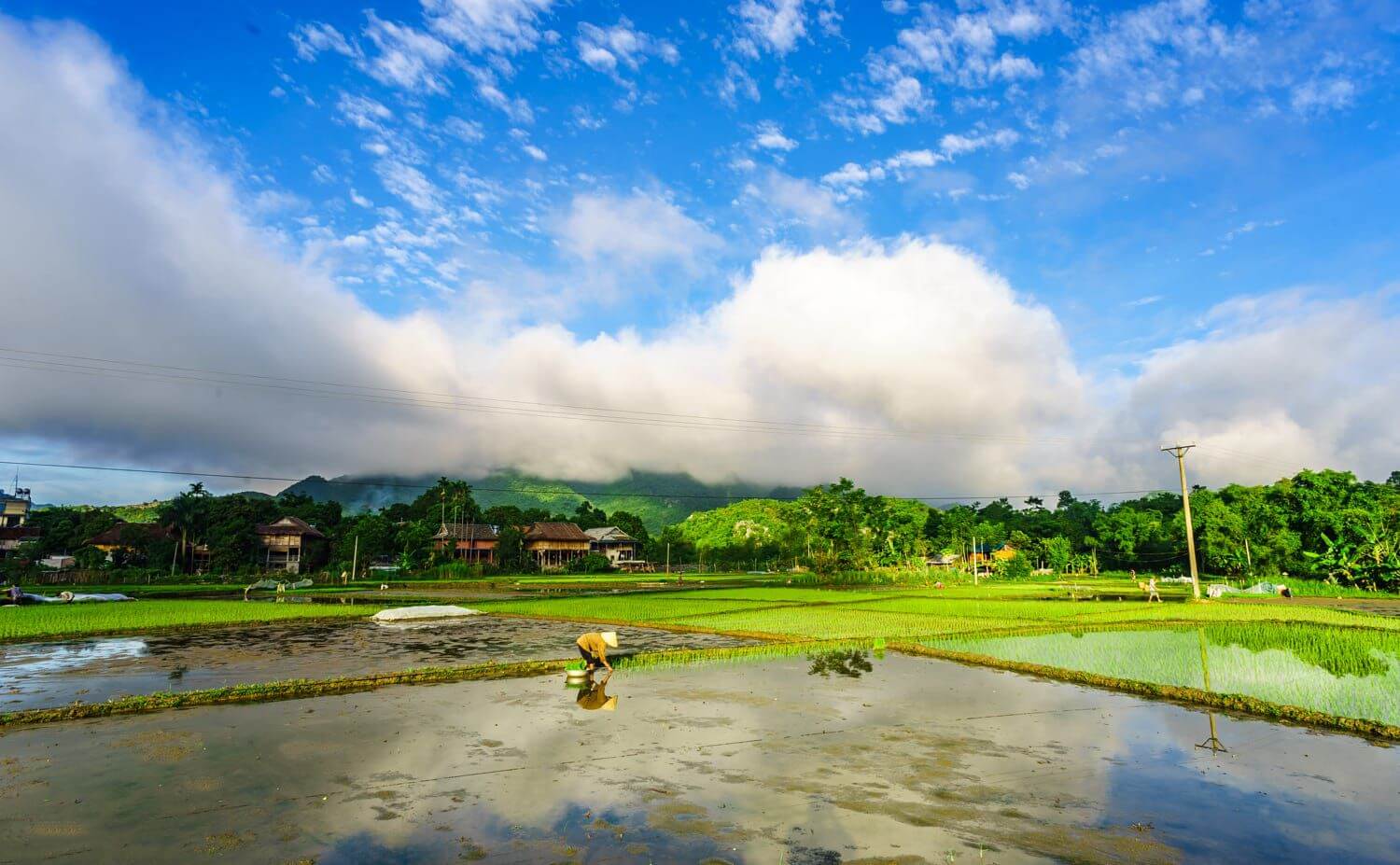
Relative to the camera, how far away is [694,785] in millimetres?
9062

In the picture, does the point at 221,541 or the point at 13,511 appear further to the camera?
the point at 13,511

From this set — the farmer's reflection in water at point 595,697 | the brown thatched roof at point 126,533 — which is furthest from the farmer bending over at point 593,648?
the brown thatched roof at point 126,533

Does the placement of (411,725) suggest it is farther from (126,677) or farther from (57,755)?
(126,677)

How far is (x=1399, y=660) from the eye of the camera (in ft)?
59.7

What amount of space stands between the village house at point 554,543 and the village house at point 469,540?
538cm

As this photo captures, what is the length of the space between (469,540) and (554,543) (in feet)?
37.9

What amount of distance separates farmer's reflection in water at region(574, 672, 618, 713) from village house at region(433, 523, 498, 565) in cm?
→ 7656

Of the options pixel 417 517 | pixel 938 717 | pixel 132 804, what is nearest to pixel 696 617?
pixel 938 717

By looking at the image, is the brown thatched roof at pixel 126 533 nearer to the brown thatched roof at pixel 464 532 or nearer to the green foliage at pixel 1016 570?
the brown thatched roof at pixel 464 532

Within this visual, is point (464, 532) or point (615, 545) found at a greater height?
point (464, 532)

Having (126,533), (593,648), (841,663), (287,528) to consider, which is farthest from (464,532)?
(841,663)

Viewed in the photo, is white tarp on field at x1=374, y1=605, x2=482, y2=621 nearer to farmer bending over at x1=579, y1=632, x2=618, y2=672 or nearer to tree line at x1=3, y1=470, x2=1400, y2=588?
farmer bending over at x1=579, y1=632, x2=618, y2=672

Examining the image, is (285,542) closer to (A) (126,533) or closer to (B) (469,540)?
(A) (126,533)

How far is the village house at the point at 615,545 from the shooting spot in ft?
368
